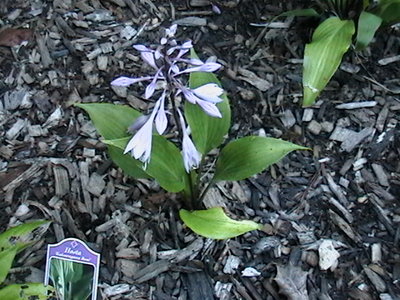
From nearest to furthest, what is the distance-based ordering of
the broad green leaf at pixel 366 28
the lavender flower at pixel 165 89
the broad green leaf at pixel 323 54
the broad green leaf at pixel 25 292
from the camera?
the lavender flower at pixel 165 89 < the broad green leaf at pixel 25 292 < the broad green leaf at pixel 323 54 < the broad green leaf at pixel 366 28

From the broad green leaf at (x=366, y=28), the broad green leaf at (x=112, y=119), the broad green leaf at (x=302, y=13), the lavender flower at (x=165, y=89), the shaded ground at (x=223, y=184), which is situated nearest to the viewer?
the lavender flower at (x=165, y=89)

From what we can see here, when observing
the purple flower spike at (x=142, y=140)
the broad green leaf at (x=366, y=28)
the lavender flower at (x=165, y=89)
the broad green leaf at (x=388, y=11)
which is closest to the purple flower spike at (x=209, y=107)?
the lavender flower at (x=165, y=89)

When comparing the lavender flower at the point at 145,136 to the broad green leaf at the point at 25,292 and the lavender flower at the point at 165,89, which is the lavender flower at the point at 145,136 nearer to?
the lavender flower at the point at 165,89

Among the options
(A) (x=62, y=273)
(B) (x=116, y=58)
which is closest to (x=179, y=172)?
(A) (x=62, y=273)

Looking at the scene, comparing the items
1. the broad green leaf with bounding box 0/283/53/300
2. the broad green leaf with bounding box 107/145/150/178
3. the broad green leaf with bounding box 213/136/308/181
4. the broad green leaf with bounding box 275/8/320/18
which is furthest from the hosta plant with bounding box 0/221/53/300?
the broad green leaf with bounding box 275/8/320/18

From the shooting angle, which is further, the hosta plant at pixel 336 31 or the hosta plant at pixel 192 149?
the hosta plant at pixel 336 31

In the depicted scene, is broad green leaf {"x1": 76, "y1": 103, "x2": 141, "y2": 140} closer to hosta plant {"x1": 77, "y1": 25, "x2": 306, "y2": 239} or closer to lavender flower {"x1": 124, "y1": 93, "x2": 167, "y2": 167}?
hosta plant {"x1": 77, "y1": 25, "x2": 306, "y2": 239}

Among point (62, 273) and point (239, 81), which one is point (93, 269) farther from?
point (239, 81)
